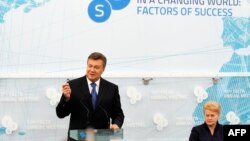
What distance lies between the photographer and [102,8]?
4.20 metres

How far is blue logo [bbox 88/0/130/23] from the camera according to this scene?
4.18 meters

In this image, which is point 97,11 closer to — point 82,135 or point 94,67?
point 94,67

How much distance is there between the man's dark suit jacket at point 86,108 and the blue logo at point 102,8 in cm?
72

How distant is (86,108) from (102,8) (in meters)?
1.00

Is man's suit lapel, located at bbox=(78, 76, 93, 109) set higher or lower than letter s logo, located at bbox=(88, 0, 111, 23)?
lower

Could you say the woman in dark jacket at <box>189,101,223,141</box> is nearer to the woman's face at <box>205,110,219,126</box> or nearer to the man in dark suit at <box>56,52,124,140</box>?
A: the woman's face at <box>205,110,219,126</box>

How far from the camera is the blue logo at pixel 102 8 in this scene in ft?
13.7

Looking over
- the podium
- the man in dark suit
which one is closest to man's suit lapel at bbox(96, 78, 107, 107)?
the man in dark suit

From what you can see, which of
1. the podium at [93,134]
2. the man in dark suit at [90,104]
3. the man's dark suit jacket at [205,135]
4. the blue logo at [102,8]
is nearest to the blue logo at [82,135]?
the podium at [93,134]

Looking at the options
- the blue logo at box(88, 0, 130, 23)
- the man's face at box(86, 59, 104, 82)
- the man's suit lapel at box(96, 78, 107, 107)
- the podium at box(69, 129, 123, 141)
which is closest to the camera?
the podium at box(69, 129, 123, 141)

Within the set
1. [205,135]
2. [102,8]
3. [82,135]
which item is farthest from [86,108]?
[102,8]

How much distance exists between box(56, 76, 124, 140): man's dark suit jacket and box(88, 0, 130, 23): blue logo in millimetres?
719

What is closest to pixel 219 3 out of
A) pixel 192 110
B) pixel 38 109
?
pixel 192 110

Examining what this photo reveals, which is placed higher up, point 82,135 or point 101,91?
point 101,91
